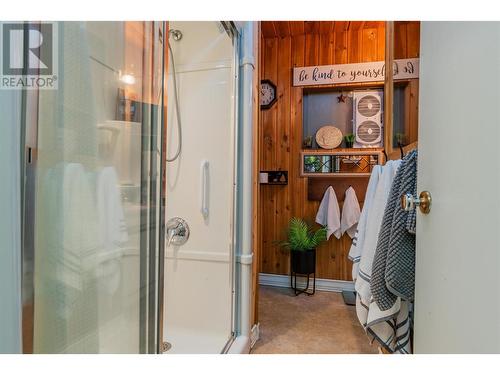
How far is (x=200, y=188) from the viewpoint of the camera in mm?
1743

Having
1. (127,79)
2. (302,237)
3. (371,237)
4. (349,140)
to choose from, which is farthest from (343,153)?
(127,79)

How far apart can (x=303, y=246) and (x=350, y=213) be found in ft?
1.97

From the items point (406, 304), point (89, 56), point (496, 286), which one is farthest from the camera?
point (406, 304)

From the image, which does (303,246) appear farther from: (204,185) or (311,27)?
(311,27)

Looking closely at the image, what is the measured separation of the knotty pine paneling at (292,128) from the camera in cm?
280

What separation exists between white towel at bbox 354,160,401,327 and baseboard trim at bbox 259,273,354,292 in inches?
63.0

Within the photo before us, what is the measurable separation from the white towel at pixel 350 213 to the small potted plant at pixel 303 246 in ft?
0.72

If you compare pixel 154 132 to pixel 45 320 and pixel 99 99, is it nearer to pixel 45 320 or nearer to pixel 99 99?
pixel 99 99

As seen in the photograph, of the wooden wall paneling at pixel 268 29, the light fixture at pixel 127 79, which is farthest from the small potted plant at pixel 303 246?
the light fixture at pixel 127 79

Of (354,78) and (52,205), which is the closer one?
(52,205)
